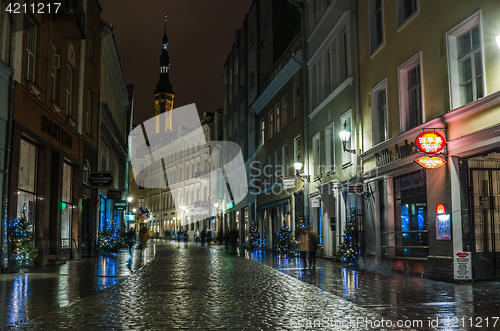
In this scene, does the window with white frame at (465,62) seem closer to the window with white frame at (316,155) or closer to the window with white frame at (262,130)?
the window with white frame at (316,155)

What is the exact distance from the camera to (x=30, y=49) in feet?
57.2

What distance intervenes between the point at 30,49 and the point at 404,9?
11.9 m

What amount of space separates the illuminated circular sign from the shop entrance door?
3.44ft

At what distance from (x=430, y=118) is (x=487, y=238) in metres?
3.33

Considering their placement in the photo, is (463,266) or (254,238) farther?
(254,238)

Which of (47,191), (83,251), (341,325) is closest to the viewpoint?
(341,325)

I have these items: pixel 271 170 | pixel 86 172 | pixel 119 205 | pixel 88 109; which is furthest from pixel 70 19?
pixel 119 205

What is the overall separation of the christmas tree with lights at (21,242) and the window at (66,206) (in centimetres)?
564

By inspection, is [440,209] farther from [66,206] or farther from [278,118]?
[278,118]

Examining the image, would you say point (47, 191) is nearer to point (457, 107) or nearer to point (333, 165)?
point (333, 165)

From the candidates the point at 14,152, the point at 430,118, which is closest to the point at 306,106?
the point at 430,118

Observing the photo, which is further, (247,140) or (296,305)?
(247,140)

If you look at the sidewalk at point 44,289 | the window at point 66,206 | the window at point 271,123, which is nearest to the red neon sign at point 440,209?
the sidewalk at point 44,289

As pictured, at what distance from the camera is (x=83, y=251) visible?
25.5 meters
